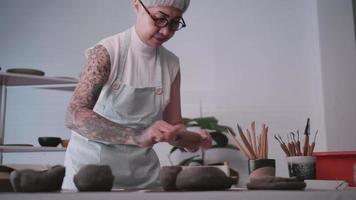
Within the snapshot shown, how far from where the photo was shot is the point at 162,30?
119 cm

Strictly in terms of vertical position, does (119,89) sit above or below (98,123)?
above

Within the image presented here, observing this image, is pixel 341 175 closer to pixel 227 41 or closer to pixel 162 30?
pixel 162 30

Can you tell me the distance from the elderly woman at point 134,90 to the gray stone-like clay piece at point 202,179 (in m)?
0.37

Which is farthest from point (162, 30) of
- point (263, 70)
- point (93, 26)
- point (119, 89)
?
point (93, 26)

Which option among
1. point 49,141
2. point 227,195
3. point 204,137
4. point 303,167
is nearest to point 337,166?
point 303,167

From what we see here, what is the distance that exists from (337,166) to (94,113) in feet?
2.18

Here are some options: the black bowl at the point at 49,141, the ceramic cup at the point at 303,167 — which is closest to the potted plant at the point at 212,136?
the black bowl at the point at 49,141

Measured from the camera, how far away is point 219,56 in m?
2.39

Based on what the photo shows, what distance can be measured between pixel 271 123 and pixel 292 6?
691 millimetres

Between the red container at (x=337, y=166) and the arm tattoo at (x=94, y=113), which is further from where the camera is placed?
the red container at (x=337, y=166)

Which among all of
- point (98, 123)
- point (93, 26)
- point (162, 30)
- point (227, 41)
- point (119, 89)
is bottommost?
point (98, 123)

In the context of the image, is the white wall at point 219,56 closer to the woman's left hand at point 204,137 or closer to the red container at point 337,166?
the red container at point 337,166

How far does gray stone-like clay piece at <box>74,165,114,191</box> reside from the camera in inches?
25.6

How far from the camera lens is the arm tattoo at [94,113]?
3.13ft
